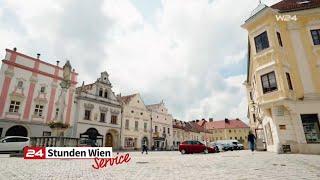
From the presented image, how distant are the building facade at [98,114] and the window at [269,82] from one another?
26.0m

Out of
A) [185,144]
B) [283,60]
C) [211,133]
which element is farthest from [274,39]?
[211,133]

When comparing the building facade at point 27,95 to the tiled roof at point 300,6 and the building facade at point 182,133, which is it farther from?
the building facade at point 182,133

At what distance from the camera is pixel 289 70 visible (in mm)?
18812

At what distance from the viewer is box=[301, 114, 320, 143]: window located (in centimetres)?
1712

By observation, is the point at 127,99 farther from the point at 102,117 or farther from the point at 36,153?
the point at 36,153

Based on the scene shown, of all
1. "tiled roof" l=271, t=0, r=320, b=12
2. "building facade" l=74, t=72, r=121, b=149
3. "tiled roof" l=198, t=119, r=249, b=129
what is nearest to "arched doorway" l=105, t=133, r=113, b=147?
"building facade" l=74, t=72, r=121, b=149

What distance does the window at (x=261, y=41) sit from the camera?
1973 centimetres

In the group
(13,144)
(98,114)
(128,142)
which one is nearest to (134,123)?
(128,142)

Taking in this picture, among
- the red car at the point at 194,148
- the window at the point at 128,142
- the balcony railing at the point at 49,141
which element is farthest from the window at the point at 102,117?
the balcony railing at the point at 49,141

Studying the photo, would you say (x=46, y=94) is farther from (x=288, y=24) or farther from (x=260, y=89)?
(x=288, y=24)

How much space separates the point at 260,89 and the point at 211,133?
7074 centimetres

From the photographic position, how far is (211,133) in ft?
287

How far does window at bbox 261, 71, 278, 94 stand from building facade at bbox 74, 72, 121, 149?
1025 inches

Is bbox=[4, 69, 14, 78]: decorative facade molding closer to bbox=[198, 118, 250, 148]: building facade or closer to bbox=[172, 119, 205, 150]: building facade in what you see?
bbox=[172, 119, 205, 150]: building facade
